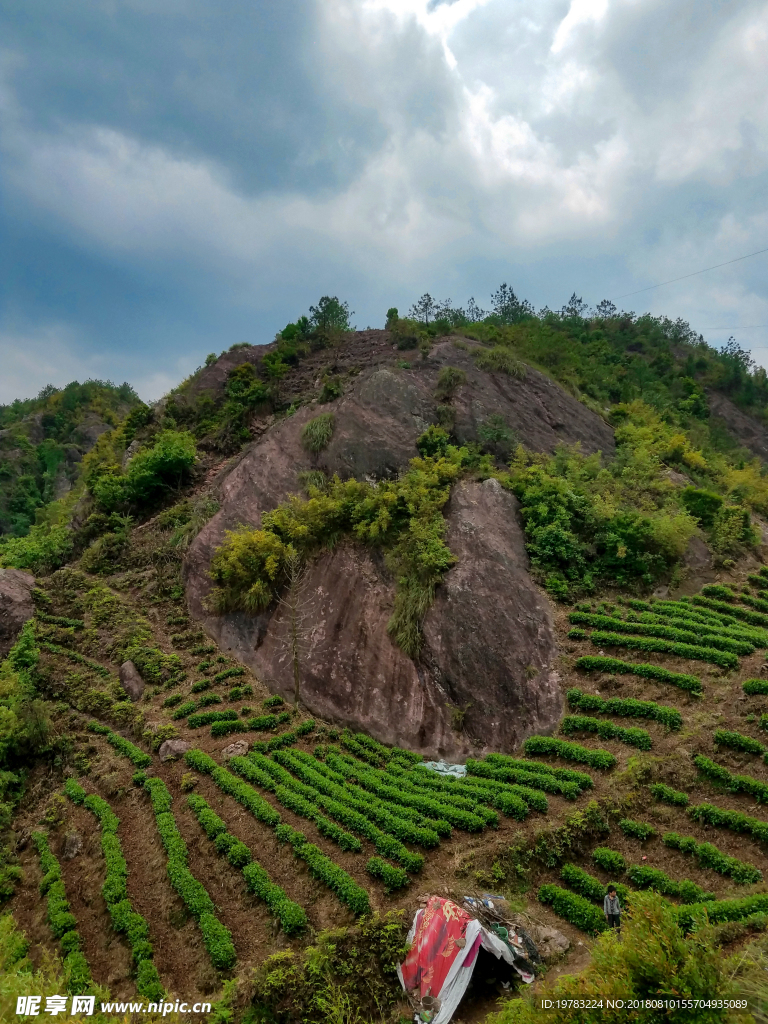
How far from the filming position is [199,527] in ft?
84.0

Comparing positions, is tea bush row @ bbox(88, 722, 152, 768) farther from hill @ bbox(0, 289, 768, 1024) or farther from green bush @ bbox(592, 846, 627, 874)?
green bush @ bbox(592, 846, 627, 874)

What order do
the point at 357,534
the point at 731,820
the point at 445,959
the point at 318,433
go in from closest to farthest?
the point at 445,959
the point at 731,820
the point at 357,534
the point at 318,433

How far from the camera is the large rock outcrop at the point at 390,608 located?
52.6 feet

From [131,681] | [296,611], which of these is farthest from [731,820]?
[131,681]

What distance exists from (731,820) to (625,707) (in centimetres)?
361

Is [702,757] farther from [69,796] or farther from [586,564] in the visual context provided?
[69,796]

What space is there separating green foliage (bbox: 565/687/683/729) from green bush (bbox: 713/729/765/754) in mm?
936

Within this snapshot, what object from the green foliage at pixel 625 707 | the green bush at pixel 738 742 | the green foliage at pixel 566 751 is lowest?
the green foliage at pixel 566 751

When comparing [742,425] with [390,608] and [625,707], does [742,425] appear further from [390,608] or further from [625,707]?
[390,608]

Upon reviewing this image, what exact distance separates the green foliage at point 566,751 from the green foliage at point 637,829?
160 centimetres

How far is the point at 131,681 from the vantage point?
65.1 feet

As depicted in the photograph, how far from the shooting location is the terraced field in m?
10.5

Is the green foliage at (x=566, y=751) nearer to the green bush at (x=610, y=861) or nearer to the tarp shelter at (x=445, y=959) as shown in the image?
the green bush at (x=610, y=861)

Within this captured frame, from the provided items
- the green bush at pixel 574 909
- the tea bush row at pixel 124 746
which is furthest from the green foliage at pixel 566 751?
the tea bush row at pixel 124 746
